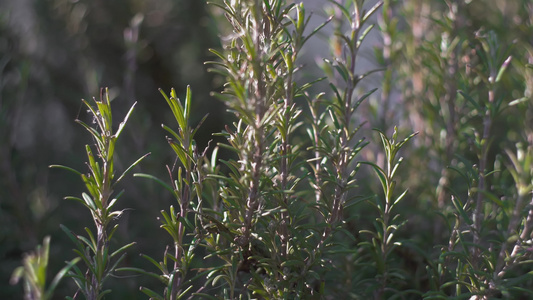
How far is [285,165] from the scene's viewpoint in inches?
27.6

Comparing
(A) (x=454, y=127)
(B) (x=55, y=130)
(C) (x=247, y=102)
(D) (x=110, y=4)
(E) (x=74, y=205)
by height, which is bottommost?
(E) (x=74, y=205)

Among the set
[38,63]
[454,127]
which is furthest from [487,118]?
[38,63]

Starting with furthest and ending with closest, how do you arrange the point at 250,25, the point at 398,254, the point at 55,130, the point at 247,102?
1. the point at 55,130
2. the point at 398,254
3. the point at 250,25
4. the point at 247,102

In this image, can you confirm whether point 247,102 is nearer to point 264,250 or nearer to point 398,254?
point 264,250

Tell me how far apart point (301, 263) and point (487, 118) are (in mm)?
396

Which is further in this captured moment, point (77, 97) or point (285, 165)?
point (77, 97)

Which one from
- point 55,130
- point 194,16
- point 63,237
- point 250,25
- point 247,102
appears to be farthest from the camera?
point 194,16

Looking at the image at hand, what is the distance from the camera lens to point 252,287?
656 millimetres

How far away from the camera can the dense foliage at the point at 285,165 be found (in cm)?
63

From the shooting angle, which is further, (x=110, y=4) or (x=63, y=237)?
(x=110, y=4)

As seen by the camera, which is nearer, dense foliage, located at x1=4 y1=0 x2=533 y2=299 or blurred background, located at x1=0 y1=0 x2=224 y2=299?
dense foliage, located at x1=4 y1=0 x2=533 y2=299

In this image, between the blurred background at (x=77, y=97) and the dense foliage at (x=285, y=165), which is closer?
the dense foliage at (x=285, y=165)

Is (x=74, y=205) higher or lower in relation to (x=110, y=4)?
lower

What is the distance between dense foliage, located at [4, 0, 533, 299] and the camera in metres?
0.63
